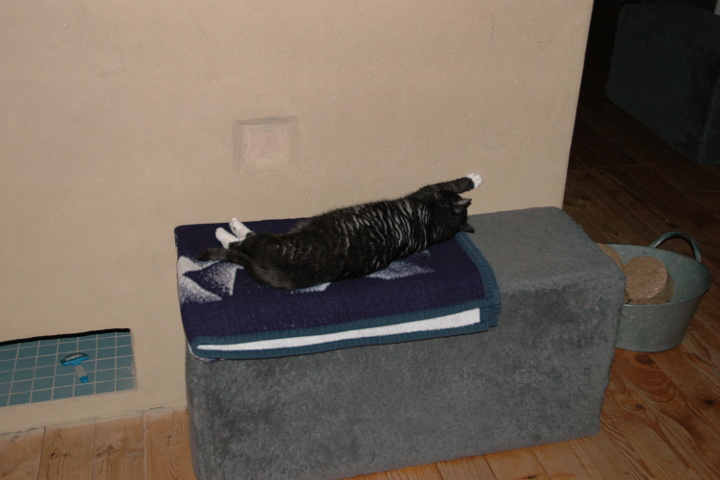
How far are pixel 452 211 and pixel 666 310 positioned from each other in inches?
33.4

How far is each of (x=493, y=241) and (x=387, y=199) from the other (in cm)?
30

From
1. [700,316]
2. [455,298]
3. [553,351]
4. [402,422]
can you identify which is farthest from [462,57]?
[700,316]

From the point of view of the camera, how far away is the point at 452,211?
5.80 ft

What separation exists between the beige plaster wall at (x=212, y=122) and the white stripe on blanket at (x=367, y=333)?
1.46 ft

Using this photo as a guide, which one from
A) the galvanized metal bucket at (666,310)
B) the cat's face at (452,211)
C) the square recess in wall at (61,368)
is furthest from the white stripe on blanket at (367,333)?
the galvanized metal bucket at (666,310)

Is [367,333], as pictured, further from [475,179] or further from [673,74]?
[673,74]

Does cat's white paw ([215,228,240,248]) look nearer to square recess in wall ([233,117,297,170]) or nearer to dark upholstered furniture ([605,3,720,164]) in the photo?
square recess in wall ([233,117,297,170])

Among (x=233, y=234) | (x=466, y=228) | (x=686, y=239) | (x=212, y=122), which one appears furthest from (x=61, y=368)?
(x=686, y=239)

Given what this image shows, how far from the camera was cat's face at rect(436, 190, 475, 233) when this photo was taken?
1744 mm

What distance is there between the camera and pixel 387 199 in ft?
6.16

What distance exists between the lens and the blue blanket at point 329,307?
1.50 metres

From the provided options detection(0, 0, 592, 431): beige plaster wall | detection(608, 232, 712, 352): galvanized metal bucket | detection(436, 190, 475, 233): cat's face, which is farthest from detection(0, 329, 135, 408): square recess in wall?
detection(608, 232, 712, 352): galvanized metal bucket

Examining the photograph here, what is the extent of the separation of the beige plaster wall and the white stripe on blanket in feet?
1.46

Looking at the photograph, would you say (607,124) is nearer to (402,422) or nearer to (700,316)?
(700,316)
